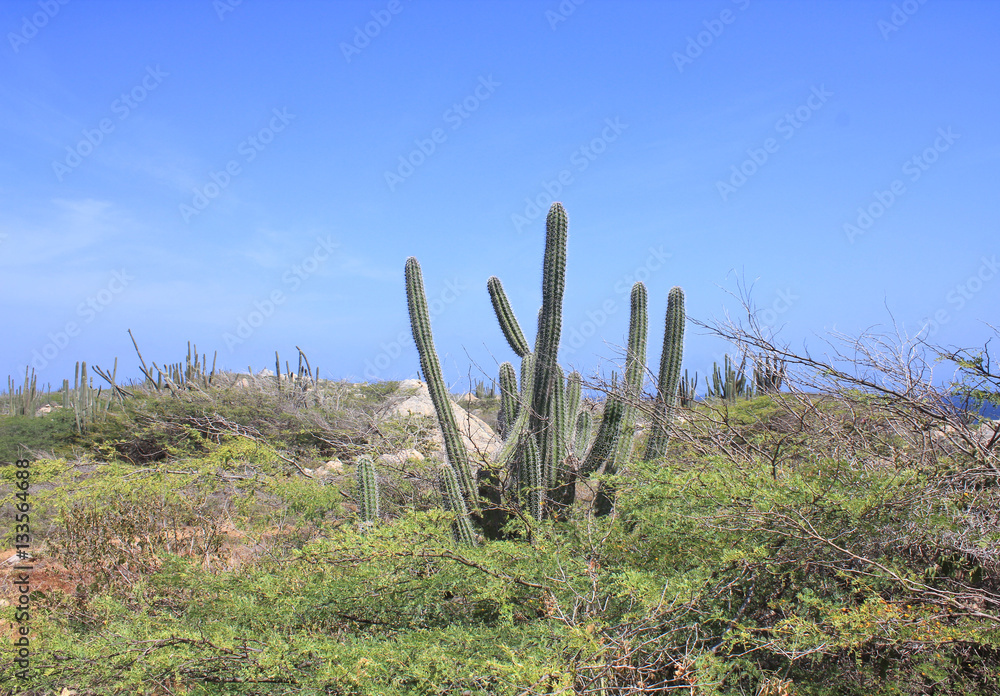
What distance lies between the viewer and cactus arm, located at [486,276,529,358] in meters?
7.03

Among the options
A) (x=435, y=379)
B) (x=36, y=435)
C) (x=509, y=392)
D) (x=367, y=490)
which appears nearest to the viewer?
(x=367, y=490)

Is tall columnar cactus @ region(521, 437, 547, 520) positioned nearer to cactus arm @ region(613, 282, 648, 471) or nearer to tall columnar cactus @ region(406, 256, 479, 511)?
tall columnar cactus @ region(406, 256, 479, 511)

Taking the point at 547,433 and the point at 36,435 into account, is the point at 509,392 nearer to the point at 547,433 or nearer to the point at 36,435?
the point at 547,433

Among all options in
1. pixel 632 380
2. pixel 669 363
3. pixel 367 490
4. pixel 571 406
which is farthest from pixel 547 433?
pixel 367 490

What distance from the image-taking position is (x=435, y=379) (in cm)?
676

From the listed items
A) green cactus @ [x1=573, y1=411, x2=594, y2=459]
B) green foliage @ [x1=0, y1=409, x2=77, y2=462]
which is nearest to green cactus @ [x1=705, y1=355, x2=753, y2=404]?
green cactus @ [x1=573, y1=411, x2=594, y2=459]

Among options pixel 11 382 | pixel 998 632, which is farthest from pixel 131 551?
pixel 11 382

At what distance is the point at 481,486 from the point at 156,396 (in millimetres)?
9846

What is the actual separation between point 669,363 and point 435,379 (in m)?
2.17

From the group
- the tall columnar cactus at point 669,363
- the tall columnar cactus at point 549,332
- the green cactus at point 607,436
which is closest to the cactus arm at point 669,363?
the tall columnar cactus at point 669,363

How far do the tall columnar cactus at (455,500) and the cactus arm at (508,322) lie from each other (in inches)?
57.3

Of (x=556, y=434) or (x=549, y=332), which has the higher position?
(x=549, y=332)

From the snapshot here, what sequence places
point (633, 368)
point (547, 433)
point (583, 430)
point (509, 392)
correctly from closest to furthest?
point (547, 433) < point (633, 368) < point (509, 392) < point (583, 430)

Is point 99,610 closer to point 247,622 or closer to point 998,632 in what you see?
point 247,622
